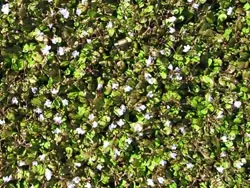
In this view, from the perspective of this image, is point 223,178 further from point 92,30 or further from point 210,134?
point 92,30

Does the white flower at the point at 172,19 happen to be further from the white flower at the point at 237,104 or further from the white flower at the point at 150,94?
the white flower at the point at 237,104

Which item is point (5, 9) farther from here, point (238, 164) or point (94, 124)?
point (238, 164)

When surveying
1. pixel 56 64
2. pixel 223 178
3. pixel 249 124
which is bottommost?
pixel 223 178

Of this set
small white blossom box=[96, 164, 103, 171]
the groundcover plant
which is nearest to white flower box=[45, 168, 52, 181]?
the groundcover plant

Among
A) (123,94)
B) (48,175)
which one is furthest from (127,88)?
(48,175)

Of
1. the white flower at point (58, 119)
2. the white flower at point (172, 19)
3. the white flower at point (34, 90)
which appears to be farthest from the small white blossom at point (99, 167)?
the white flower at point (172, 19)

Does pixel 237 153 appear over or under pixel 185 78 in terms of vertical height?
under

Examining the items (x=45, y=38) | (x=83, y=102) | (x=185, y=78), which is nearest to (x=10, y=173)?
(x=83, y=102)

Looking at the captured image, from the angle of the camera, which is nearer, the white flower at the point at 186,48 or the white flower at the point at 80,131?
the white flower at the point at 80,131
